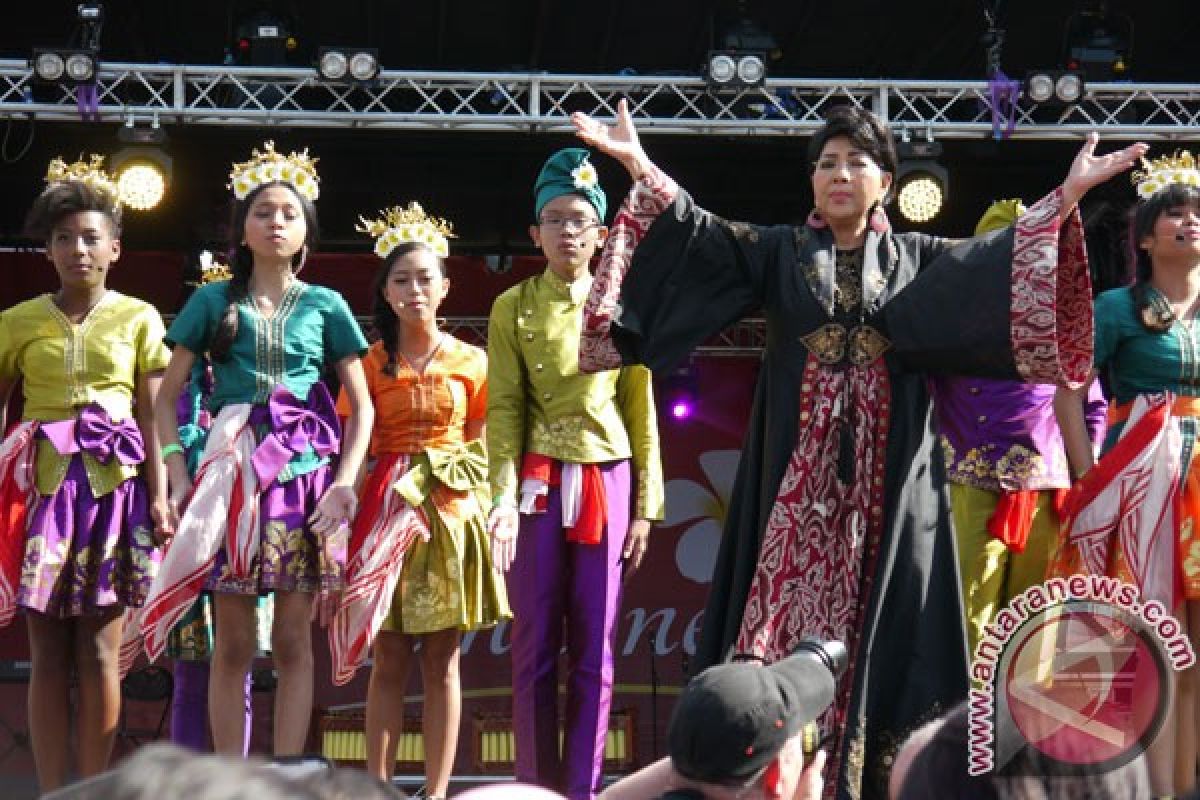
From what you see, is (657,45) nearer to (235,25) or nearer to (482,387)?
(235,25)

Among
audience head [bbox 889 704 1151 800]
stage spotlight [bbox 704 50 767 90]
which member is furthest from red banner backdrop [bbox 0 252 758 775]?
audience head [bbox 889 704 1151 800]

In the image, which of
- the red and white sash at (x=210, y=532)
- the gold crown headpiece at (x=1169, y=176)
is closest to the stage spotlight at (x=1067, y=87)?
the gold crown headpiece at (x=1169, y=176)

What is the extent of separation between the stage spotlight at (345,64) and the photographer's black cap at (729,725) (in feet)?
20.5

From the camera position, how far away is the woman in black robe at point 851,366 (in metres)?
3.64

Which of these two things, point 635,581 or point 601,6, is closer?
point 635,581

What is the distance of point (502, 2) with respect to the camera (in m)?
9.87

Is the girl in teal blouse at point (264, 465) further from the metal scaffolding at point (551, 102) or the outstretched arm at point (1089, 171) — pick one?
the metal scaffolding at point (551, 102)

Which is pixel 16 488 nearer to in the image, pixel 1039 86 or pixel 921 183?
pixel 921 183

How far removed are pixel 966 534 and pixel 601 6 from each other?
5.46 metres

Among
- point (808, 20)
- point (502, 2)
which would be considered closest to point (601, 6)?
point (502, 2)

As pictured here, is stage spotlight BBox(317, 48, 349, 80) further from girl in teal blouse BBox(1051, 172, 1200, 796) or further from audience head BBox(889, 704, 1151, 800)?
audience head BBox(889, 704, 1151, 800)

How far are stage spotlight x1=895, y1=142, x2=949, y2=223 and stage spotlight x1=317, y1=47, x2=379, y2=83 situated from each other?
2511 millimetres

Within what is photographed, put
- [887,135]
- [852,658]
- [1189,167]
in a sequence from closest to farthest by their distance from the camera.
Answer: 1. [852,658]
2. [887,135]
3. [1189,167]

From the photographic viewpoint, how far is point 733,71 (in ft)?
26.8
